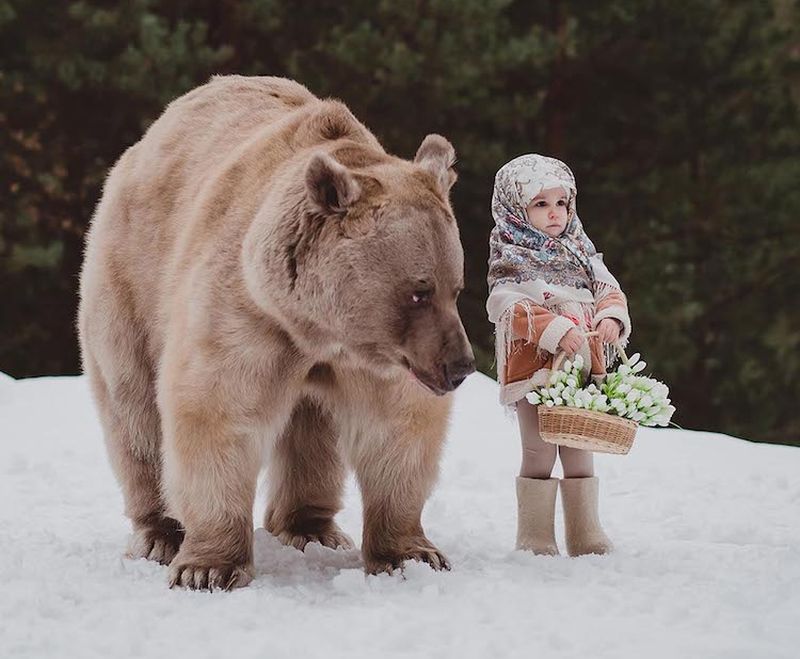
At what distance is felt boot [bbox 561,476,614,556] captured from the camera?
5211 mm

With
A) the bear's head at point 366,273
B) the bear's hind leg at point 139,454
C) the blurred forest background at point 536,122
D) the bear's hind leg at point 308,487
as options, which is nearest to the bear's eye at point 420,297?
the bear's head at point 366,273

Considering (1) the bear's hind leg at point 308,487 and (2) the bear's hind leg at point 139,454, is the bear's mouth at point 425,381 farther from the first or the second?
(2) the bear's hind leg at point 139,454

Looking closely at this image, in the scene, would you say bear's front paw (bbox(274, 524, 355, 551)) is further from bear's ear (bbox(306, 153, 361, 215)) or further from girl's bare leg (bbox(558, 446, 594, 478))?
bear's ear (bbox(306, 153, 361, 215))

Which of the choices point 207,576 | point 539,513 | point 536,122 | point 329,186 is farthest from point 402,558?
point 536,122

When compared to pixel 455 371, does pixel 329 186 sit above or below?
above

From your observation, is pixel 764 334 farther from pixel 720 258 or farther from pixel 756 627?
pixel 756 627

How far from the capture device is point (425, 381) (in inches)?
173

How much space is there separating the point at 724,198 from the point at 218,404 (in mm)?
12668

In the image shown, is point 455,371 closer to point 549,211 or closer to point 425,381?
point 425,381

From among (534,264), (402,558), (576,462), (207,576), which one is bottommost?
(207,576)

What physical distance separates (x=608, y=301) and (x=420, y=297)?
3.51ft

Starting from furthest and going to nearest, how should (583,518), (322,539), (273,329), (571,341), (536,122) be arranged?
(536,122), (322,539), (583,518), (571,341), (273,329)

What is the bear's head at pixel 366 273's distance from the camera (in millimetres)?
4359

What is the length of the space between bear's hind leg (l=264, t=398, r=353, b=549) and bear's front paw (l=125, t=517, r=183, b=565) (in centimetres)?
50
